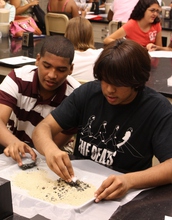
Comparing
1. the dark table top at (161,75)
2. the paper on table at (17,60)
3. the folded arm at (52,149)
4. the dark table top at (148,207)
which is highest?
the folded arm at (52,149)

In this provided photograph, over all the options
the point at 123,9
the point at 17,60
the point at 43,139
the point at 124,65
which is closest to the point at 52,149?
the point at 43,139

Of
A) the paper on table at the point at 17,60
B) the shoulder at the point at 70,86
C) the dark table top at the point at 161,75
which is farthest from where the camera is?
the paper on table at the point at 17,60

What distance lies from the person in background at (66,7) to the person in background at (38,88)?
10.3 ft

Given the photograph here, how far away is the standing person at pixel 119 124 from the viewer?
127cm

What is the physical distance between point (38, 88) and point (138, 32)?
2.18m

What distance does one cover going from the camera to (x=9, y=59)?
2916 millimetres

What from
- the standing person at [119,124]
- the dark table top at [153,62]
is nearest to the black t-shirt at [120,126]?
the standing person at [119,124]

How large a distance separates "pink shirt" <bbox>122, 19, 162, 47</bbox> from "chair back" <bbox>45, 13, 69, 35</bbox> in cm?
91

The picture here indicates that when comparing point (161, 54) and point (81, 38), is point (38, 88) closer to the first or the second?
point (81, 38)

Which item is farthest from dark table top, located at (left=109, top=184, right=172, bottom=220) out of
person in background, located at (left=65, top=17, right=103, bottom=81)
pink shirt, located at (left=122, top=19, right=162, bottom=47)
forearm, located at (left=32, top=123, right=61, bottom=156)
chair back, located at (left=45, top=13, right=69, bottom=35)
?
chair back, located at (left=45, top=13, right=69, bottom=35)

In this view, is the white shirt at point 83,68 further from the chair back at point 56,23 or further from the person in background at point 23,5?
the person in background at point 23,5

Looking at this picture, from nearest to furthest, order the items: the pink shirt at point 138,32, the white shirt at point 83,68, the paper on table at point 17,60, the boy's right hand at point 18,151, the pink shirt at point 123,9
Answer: the boy's right hand at point 18,151 < the white shirt at point 83,68 < the paper on table at point 17,60 < the pink shirt at point 138,32 < the pink shirt at point 123,9

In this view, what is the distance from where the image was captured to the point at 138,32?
376 centimetres

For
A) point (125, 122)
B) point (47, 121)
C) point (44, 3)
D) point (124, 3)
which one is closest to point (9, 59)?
point (47, 121)
